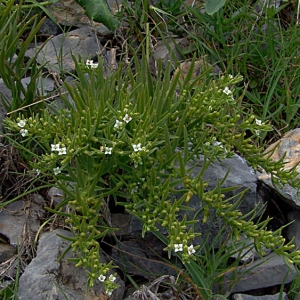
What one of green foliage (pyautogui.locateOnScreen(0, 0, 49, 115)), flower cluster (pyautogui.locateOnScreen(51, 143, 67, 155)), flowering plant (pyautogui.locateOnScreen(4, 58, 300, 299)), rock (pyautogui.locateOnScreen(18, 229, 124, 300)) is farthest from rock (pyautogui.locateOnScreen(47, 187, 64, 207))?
flower cluster (pyautogui.locateOnScreen(51, 143, 67, 155))

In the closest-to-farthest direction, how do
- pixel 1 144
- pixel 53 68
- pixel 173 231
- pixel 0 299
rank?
pixel 173 231 < pixel 0 299 < pixel 1 144 < pixel 53 68

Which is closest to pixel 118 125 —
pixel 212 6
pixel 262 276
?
pixel 262 276

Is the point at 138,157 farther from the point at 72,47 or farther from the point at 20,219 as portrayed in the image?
the point at 72,47

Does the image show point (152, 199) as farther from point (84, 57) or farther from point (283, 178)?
point (84, 57)

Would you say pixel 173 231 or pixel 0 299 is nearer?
pixel 173 231

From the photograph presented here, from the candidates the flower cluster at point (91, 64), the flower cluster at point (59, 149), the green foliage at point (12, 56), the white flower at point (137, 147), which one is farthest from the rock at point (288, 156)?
the green foliage at point (12, 56)

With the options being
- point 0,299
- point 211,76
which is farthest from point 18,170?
point 211,76
